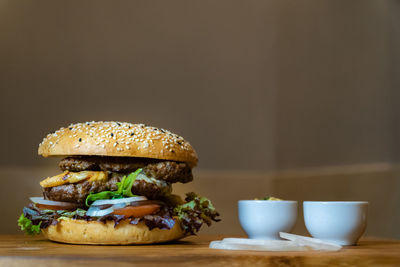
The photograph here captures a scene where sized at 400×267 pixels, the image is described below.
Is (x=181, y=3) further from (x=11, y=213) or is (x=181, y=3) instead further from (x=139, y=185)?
(x=139, y=185)

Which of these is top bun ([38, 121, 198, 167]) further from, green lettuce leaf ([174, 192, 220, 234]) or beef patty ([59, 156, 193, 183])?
green lettuce leaf ([174, 192, 220, 234])

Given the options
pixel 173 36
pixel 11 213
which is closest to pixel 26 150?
pixel 11 213

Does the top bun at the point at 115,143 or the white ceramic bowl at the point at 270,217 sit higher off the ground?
the top bun at the point at 115,143

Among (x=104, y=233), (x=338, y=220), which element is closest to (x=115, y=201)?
(x=104, y=233)

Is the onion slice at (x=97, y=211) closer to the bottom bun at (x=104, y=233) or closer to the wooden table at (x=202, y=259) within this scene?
the bottom bun at (x=104, y=233)

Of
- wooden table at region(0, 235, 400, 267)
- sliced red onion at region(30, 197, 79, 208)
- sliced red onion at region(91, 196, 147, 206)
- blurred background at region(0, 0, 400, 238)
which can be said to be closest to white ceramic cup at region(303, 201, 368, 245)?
wooden table at region(0, 235, 400, 267)

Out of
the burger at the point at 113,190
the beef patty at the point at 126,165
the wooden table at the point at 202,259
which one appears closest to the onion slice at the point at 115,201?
the burger at the point at 113,190
